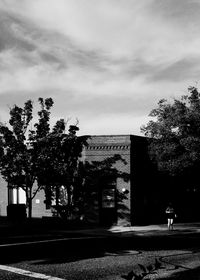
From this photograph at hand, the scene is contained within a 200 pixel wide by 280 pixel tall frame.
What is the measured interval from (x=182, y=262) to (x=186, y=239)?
282 inches

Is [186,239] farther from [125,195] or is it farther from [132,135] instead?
[132,135]

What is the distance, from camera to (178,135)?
26.9 m

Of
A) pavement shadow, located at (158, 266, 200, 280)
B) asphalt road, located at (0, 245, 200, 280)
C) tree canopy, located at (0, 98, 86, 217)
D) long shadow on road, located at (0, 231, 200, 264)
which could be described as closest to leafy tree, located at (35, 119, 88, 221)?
tree canopy, located at (0, 98, 86, 217)

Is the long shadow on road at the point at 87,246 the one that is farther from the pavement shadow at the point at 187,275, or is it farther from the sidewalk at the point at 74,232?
the pavement shadow at the point at 187,275

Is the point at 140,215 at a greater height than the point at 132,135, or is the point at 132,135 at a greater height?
the point at 132,135

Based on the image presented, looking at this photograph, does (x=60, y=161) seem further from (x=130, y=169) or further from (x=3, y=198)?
(x=3, y=198)

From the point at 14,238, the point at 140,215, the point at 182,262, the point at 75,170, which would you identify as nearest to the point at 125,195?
the point at 140,215

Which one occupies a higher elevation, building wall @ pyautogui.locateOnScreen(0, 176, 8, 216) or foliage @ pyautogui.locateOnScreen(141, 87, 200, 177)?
foliage @ pyautogui.locateOnScreen(141, 87, 200, 177)

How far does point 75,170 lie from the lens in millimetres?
30734

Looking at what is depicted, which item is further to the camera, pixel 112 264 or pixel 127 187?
pixel 127 187

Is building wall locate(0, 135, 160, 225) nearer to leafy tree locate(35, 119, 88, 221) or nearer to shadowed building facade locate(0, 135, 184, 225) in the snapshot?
shadowed building facade locate(0, 135, 184, 225)

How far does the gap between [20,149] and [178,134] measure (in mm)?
10061

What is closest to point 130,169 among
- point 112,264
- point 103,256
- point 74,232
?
point 74,232

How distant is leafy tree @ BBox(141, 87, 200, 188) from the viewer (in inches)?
1032
